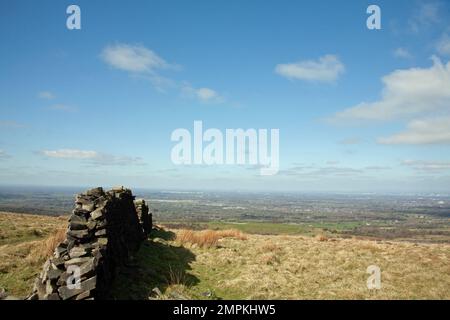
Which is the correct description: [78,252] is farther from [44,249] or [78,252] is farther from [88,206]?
[44,249]

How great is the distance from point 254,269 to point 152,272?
207 inches

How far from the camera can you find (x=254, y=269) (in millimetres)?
17422

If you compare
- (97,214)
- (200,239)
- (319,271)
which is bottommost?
(319,271)

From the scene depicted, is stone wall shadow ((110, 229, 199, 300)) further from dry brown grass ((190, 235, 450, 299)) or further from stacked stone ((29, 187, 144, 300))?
dry brown grass ((190, 235, 450, 299))

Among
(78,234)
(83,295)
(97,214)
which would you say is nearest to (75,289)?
(83,295)

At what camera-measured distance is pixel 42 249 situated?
1766 centimetres

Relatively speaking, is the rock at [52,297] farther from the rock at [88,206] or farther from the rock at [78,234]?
the rock at [88,206]

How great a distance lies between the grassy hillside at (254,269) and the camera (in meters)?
14.1

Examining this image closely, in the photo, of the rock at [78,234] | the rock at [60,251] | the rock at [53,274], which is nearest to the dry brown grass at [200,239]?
the rock at [78,234]

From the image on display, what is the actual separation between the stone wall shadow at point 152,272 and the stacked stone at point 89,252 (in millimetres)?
513

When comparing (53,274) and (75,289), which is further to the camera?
(53,274)
